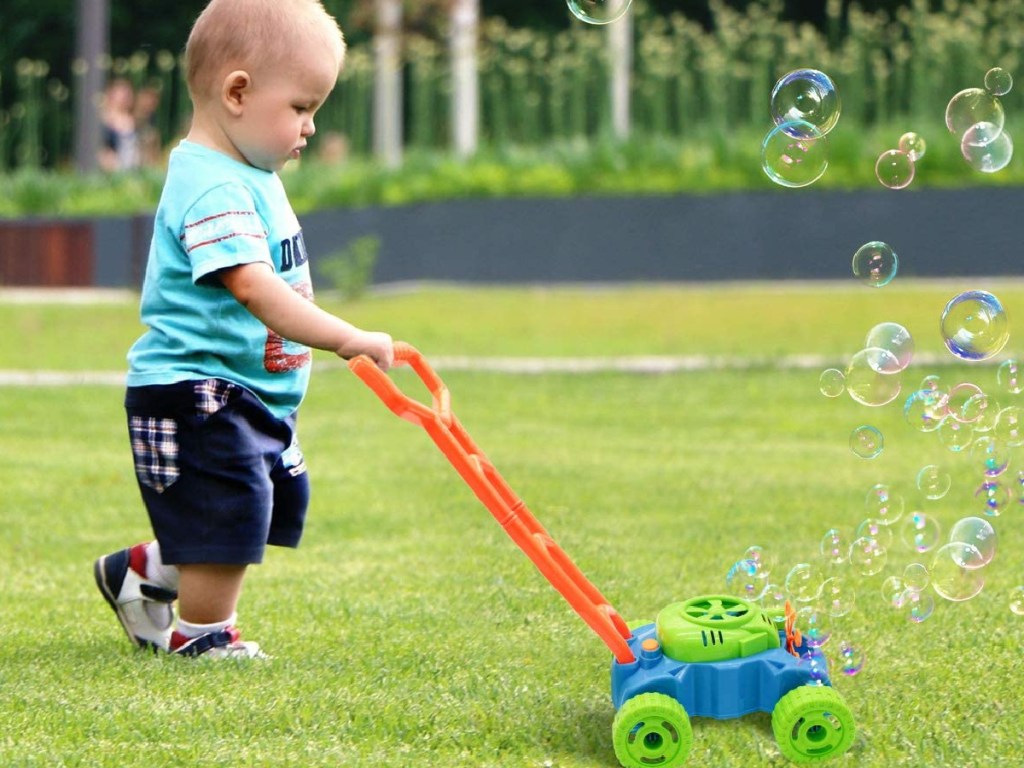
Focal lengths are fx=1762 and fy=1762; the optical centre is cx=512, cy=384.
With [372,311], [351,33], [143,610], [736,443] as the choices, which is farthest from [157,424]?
[351,33]

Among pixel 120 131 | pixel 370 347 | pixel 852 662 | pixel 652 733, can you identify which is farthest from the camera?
pixel 120 131

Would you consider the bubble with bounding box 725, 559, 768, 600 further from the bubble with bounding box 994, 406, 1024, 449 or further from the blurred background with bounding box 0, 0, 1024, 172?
the blurred background with bounding box 0, 0, 1024, 172

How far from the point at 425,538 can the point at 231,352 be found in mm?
1724

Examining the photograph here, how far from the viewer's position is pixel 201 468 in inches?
140

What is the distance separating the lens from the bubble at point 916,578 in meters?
3.67

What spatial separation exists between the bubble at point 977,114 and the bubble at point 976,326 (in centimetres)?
48

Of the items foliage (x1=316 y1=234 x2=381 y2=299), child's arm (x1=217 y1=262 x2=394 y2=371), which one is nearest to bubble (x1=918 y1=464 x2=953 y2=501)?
child's arm (x1=217 y1=262 x2=394 y2=371)

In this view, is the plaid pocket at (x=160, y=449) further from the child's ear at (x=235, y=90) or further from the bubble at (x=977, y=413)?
the bubble at (x=977, y=413)

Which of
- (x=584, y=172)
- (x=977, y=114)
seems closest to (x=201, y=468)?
(x=977, y=114)

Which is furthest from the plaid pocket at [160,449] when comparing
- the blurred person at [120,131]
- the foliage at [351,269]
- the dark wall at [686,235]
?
the blurred person at [120,131]

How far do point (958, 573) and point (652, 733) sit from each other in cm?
99

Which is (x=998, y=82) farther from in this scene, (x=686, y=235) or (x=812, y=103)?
(x=686, y=235)

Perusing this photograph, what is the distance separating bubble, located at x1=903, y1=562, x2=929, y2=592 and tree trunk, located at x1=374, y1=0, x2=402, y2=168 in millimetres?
13883

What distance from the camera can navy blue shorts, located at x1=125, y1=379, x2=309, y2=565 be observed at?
3.55 m
